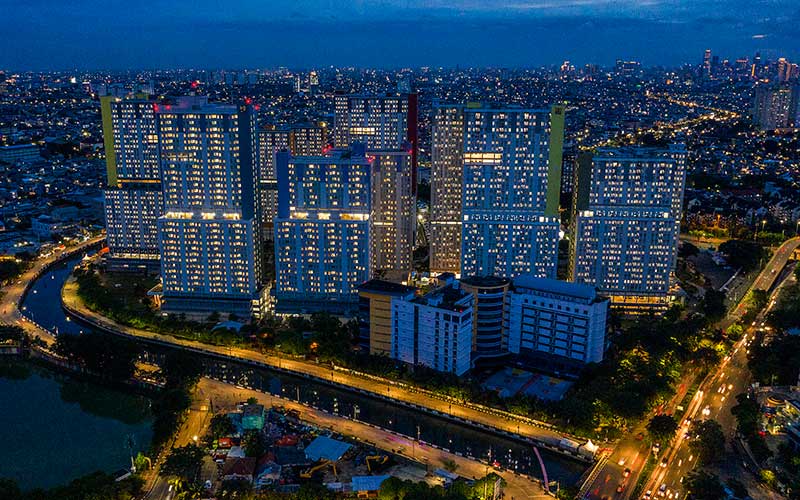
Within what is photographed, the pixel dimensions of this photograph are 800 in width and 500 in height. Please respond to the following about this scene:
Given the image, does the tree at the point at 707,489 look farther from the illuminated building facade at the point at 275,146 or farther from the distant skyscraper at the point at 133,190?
the illuminated building facade at the point at 275,146

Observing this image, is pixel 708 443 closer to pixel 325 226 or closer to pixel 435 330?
pixel 435 330

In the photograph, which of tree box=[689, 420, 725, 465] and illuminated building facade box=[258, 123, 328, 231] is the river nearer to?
tree box=[689, 420, 725, 465]

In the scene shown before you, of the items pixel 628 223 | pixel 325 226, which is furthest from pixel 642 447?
pixel 325 226

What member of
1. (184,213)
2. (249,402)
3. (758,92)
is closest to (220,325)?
(184,213)

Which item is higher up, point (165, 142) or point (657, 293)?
point (165, 142)

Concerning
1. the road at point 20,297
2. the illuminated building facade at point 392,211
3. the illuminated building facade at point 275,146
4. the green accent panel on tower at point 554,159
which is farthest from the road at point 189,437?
the illuminated building facade at point 275,146

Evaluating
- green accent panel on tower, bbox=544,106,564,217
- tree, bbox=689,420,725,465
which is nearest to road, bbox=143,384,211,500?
tree, bbox=689,420,725,465

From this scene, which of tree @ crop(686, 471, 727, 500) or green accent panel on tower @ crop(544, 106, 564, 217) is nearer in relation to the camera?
tree @ crop(686, 471, 727, 500)

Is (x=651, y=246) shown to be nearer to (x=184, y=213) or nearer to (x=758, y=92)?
(x=184, y=213)
